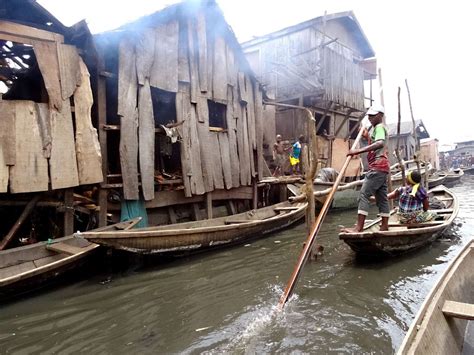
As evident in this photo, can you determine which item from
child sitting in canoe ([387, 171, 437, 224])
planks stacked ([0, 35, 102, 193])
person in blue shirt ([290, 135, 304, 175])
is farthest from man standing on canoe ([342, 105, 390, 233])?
person in blue shirt ([290, 135, 304, 175])

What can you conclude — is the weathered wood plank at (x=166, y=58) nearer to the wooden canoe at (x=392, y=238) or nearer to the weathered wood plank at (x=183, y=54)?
the weathered wood plank at (x=183, y=54)

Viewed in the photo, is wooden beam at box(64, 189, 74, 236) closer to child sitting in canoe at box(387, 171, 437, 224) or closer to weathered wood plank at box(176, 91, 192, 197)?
weathered wood plank at box(176, 91, 192, 197)

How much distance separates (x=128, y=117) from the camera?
23.0 feet

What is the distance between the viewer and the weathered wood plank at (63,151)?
5.92 m

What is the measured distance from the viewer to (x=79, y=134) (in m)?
6.33

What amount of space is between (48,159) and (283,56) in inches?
Answer: 520

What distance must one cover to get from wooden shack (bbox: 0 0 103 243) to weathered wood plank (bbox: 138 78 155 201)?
3.25 ft

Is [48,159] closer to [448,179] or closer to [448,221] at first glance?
[448,221]

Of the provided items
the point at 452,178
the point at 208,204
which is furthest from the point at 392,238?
the point at 452,178

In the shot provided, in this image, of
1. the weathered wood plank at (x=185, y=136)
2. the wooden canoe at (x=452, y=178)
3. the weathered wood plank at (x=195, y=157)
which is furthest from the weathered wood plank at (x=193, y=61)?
the wooden canoe at (x=452, y=178)

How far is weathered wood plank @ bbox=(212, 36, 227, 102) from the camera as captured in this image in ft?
29.2

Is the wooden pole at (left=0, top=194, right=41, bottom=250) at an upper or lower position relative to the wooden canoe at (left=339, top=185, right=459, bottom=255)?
upper

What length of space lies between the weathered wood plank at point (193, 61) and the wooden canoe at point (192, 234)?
3.27 metres

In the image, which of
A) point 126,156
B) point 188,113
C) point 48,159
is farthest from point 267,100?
point 48,159
